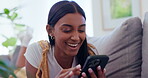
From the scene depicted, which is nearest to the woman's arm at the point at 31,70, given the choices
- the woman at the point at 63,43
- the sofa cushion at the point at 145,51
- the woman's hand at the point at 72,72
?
the woman at the point at 63,43

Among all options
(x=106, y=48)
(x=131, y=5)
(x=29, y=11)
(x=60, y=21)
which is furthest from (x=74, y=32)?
(x=29, y=11)

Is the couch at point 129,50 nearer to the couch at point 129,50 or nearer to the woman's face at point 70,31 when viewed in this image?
the couch at point 129,50

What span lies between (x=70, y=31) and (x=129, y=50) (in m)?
0.37

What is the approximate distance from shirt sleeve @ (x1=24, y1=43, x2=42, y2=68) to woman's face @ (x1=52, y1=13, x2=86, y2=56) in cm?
17

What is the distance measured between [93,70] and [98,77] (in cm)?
5

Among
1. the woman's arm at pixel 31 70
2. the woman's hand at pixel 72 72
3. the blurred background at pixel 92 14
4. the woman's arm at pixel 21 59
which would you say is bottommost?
the woman's arm at pixel 21 59

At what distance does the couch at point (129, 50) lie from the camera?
44.8 inches

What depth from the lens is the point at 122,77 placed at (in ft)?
3.78

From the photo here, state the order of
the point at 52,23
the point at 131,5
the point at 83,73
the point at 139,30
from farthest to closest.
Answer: the point at 131,5 → the point at 139,30 → the point at 52,23 → the point at 83,73

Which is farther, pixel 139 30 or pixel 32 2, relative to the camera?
pixel 32 2

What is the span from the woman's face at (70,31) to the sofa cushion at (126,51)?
271mm

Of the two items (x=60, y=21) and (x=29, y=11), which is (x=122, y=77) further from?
(x=29, y=11)

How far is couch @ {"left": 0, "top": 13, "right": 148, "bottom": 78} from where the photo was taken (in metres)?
1.14

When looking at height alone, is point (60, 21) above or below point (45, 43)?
above
